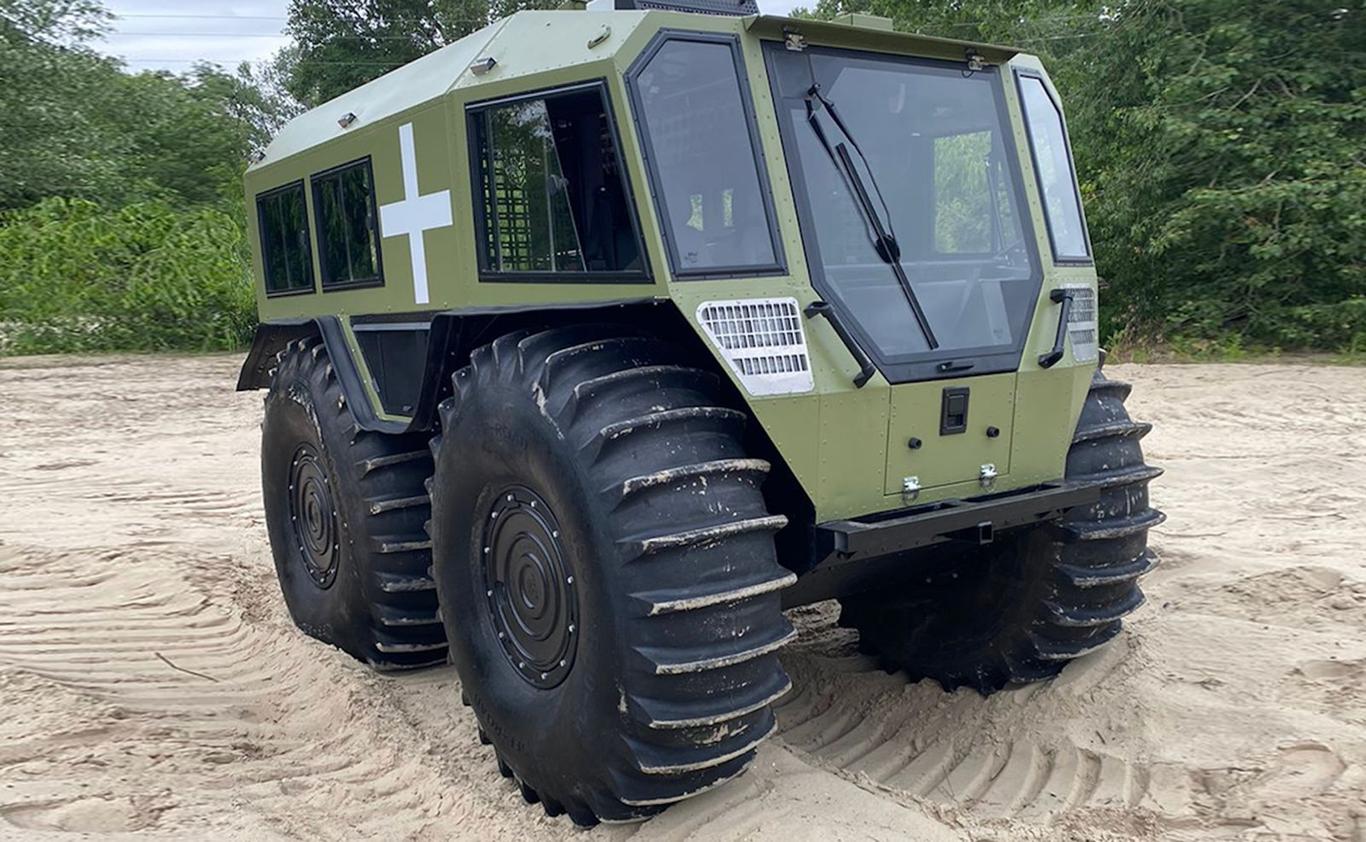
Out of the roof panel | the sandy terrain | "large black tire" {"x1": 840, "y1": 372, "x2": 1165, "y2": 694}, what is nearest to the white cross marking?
the roof panel

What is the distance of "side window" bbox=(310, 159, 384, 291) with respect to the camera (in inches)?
182

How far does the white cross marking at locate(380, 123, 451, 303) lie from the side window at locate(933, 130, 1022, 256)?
1689mm

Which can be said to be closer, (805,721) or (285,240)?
(805,721)

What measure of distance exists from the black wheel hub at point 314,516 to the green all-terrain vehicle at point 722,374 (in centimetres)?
64

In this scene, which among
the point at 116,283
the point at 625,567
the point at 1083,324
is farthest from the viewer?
the point at 116,283

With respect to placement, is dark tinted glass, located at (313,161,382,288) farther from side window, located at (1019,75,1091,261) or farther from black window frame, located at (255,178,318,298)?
side window, located at (1019,75,1091,261)

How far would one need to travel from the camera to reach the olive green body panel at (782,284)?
10.3 feet

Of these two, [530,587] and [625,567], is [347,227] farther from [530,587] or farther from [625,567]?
[625,567]

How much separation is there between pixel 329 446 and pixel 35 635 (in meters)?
1.97

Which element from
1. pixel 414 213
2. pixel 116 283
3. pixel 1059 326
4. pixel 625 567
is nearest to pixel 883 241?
pixel 1059 326

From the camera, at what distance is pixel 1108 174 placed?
13812 mm

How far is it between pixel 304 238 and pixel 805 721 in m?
3.18

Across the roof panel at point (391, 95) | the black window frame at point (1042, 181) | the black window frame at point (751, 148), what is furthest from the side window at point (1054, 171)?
the roof panel at point (391, 95)

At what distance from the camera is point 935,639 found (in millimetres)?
4414
